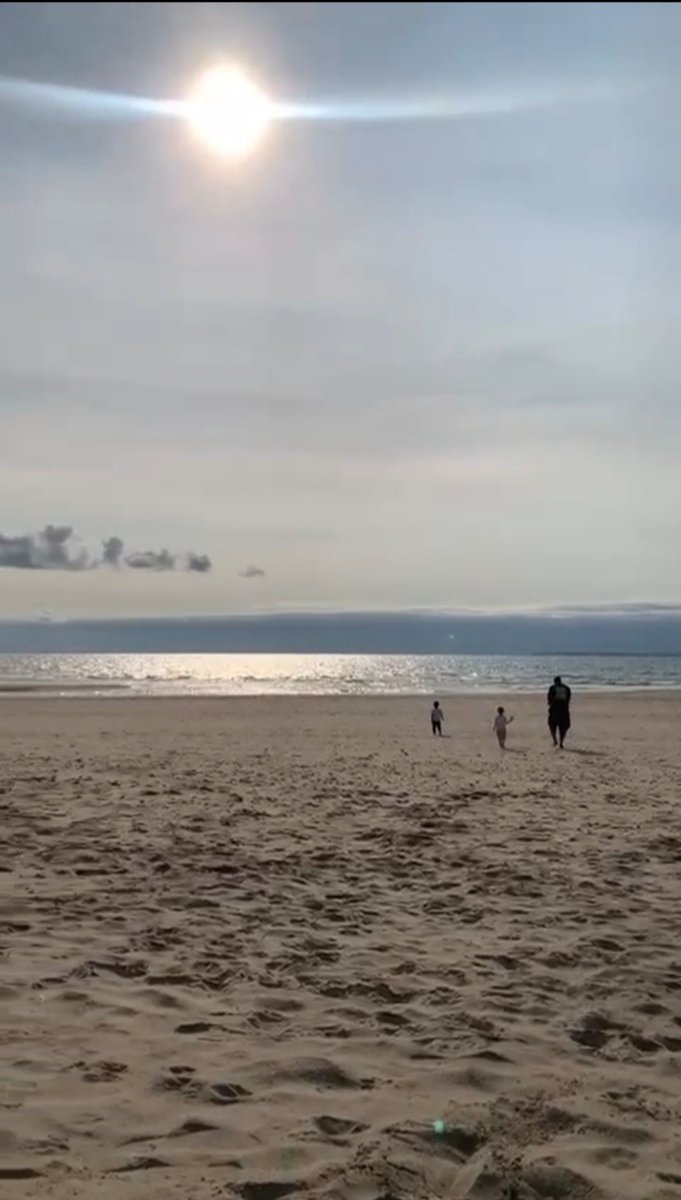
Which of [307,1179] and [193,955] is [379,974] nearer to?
[193,955]

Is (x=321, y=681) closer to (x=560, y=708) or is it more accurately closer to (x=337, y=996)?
(x=560, y=708)

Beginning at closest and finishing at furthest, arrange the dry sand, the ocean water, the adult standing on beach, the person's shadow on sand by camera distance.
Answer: the dry sand → the person's shadow on sand → the adult standing on beach → the ocean water

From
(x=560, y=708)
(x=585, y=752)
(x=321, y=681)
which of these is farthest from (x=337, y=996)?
(x=321, y=681)

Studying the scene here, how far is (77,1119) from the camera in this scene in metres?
4.04

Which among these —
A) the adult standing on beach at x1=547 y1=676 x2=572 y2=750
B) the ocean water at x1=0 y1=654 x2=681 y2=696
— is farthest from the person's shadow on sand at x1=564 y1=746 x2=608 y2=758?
the ocean water at x1=0 y1=654 x2=681 y2=696

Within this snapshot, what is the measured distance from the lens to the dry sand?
3830 mm

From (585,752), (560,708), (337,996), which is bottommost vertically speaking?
(585,752)

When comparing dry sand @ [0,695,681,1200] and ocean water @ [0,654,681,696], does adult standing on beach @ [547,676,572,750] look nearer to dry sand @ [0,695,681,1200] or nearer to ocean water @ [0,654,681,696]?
dry sand @ [0,695,681,1200]

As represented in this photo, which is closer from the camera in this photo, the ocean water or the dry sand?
the dry sand

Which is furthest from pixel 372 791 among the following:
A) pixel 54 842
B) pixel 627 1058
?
pixel 627 1058

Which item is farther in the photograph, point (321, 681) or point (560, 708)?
point (321, 681)

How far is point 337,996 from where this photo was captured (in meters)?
5.61

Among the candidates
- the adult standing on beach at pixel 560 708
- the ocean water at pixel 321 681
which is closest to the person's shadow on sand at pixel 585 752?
the adult standing on beach at pixel 560 708

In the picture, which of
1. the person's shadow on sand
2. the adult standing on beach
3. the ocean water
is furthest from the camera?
the ocean water
